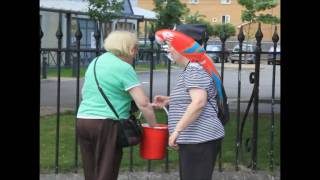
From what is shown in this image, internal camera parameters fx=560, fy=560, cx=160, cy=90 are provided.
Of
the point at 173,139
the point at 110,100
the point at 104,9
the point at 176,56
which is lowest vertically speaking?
→ the point at 173,139

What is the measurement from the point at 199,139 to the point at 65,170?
109 inches

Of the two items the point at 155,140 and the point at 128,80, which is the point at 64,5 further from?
the point at 128,80

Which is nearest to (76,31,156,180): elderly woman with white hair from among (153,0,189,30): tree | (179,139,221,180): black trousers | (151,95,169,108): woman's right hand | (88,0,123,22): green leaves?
(151,95,169,108): woman's right hand

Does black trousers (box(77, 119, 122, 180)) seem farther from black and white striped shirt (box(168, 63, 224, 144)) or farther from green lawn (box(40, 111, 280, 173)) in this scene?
green lawn (box(40, 111, 280, 173))

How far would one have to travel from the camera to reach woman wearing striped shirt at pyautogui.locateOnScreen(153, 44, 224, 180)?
3889mm

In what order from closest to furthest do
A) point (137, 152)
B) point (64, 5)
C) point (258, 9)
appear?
point (137, 152)
point (258, 9)
point (64, 5)

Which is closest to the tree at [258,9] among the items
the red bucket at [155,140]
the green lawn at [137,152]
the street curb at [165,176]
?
the green lawn at [137,152]

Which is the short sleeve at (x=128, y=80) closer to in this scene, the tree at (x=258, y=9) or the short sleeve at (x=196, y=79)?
the short sleeve at (x=196, y=79)

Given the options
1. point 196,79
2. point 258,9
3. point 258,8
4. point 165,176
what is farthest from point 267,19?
point 196,79

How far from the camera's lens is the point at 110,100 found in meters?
4.17

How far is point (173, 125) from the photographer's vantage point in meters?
4.06

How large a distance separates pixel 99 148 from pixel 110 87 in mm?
489
